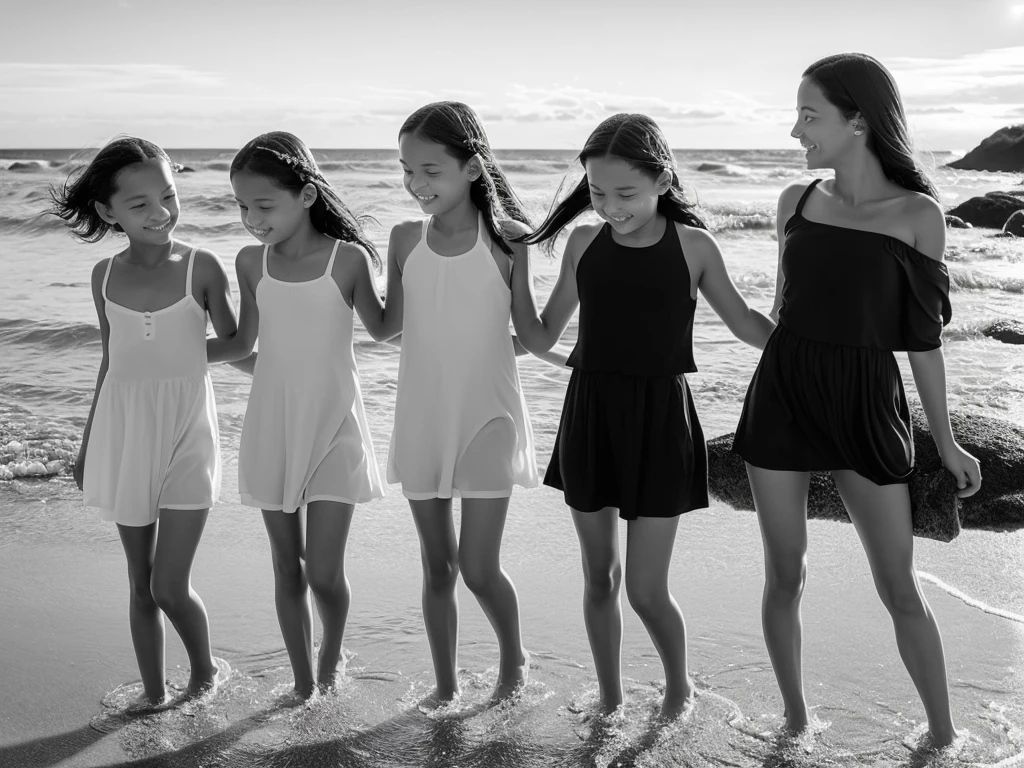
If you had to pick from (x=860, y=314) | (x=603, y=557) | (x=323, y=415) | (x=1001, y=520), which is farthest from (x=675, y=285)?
(x=1001, y=520)

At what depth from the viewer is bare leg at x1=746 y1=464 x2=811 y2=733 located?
275cm

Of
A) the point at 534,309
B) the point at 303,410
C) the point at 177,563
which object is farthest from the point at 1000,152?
the point at 177,563

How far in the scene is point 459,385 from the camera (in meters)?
2.94

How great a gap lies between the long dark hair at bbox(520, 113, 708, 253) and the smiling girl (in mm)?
135

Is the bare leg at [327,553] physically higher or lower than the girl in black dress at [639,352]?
lower

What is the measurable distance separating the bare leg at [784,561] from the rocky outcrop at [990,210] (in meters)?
19.2

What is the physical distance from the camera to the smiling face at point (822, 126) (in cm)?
263

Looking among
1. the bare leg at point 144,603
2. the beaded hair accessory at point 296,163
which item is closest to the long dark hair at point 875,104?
the beaded hair accessory at point 296,163

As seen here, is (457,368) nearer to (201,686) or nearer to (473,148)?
(473,148)

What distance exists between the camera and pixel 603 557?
289 centimetres

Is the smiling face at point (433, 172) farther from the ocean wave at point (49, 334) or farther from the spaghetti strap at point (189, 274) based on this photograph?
the ocean wave at point (49, 334)

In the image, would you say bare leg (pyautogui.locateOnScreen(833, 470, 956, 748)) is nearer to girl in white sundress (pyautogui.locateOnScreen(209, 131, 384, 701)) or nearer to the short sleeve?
the short sleeve

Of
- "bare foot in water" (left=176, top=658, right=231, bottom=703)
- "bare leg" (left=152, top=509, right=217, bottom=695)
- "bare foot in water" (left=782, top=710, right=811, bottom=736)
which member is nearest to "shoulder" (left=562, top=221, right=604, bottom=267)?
"bare leg" (left=152, top=509, right=217, bottom=695)

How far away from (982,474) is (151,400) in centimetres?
375
